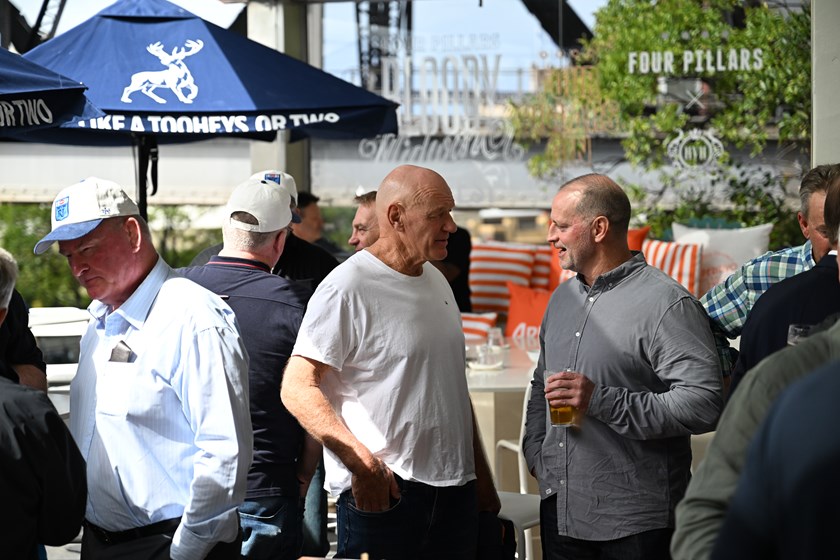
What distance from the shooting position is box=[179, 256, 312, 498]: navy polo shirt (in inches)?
139

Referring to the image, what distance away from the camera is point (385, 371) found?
315 centimetres

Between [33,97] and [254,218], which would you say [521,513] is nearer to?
[254,218]

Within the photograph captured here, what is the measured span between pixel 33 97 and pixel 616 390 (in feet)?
7.21

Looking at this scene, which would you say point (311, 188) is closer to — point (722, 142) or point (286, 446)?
point (722, 142)

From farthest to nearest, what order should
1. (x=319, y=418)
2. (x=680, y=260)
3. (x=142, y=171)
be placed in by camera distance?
(x=680, y=260), (x=142, y=171), (x=319, y=418)

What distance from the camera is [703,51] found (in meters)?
7.88

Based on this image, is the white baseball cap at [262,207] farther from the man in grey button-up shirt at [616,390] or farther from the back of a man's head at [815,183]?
the back of a man's head at [815,183]

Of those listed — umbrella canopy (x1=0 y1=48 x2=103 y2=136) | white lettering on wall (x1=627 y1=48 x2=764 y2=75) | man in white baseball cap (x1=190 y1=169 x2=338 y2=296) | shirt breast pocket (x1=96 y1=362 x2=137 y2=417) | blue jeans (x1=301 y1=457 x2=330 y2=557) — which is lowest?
blue jeans (x1=301 y1=457 x2=330 y2=557)

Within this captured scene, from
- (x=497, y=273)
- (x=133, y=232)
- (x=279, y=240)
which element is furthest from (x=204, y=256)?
(x=497, y=273)

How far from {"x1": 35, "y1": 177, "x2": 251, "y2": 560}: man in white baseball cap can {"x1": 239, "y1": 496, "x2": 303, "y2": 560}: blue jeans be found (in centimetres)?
66

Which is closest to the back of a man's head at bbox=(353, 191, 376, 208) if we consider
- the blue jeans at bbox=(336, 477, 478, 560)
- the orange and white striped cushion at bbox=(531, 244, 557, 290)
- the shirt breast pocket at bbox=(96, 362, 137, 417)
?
the blue jeans at bbox=(336, 477, 478, 560)

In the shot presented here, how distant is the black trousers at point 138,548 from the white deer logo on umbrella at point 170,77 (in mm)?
2600

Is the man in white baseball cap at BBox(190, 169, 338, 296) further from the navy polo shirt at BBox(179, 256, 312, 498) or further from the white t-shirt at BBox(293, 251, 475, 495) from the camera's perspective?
the white t-shirt at BBox(293, 251, 475, 495)

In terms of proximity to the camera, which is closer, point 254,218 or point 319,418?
point 319,418
